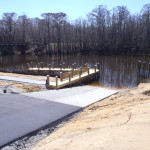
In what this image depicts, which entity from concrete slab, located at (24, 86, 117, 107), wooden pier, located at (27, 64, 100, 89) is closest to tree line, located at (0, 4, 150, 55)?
wooden pier, located at (27, 64, 100, 89)

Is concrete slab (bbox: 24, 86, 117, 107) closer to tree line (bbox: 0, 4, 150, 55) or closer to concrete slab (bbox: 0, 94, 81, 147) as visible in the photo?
concrete slab (bbox: 0, 94, 81, 147)

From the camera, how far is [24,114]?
1038cm

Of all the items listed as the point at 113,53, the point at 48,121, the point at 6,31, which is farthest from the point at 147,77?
the point at 6,31

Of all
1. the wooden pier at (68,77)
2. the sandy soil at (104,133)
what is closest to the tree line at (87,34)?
the wooden pier at (68,77)

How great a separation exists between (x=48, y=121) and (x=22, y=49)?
57.2 metres

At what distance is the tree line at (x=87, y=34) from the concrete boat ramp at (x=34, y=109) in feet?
150

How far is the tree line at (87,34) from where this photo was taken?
6082 cm

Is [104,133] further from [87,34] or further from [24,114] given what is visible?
[87,34]

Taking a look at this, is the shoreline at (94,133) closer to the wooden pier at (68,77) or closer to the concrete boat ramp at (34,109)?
the concrete boat ramp at (34,109)

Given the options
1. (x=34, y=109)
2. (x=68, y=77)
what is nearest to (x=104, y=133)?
(x=34, y=109)

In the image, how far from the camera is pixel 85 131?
8125 millimetres

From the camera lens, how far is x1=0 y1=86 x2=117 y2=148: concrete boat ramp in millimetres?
8824

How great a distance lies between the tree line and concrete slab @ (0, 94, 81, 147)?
47413 millimetres

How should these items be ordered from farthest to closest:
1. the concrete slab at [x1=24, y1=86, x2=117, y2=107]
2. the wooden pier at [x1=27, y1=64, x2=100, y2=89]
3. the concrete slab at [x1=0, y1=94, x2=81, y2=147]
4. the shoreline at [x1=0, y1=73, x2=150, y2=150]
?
the wooden pier at [x1=27, y1=64, x2=100, y2=89] < the concrete slab at [x1=24, y1=86, x2=117, y2=107] < the concrete slab at [x1=0, y1=94, x2=81, y2=147] < the shoreline at [x1=0, y1=73, x2=150, y2=150]
